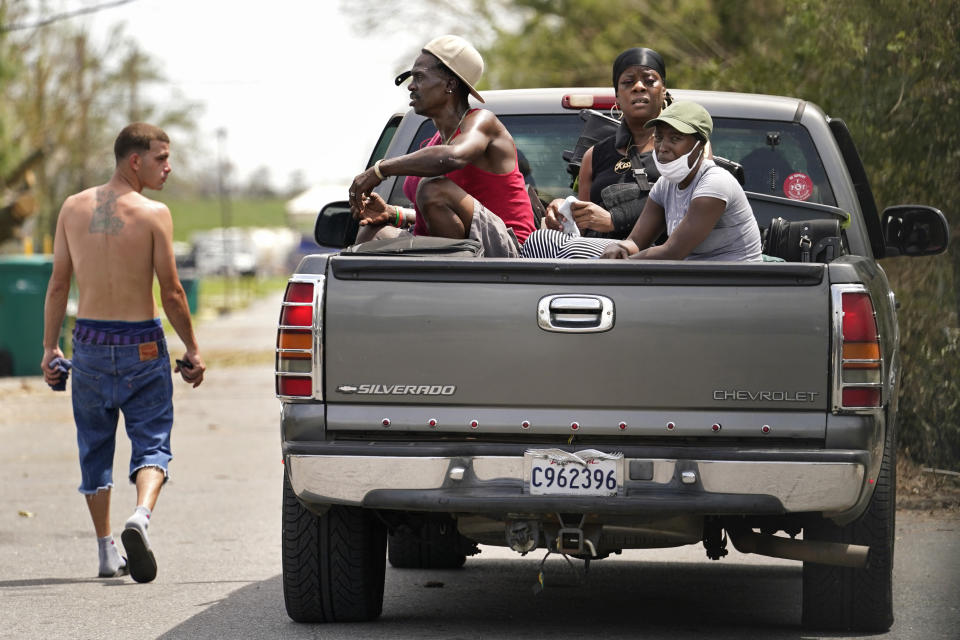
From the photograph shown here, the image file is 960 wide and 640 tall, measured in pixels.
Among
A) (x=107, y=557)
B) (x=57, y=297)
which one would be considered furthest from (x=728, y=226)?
(x=107, y=557)

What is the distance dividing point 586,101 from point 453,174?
42.0 inches

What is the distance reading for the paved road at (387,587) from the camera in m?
5.89

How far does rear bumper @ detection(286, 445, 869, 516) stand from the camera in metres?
4.96

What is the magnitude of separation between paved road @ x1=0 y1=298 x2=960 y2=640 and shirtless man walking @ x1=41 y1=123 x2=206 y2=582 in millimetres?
428

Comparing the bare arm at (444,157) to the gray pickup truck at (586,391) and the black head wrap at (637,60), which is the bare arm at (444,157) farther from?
the black head wrap at (637,60)

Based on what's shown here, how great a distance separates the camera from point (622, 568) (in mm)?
7512

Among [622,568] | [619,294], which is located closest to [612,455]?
[619,294]

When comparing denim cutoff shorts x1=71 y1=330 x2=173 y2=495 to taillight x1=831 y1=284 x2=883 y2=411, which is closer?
taillight x1=831 y1=284 x2=883 y2=411

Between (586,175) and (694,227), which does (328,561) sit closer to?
(694,227)

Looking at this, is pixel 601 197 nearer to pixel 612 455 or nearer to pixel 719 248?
pixel 719 248

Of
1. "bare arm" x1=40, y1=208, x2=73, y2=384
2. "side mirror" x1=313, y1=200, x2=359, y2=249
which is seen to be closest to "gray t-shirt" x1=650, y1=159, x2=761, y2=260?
"side mirror" x1=313, y1=200, x2=359, y2=249

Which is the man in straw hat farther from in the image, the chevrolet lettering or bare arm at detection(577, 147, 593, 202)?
the chevrolet lettering

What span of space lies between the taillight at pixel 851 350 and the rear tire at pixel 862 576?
0.56 metres

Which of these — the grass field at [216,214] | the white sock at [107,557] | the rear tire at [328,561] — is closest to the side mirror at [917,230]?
the rear tire at [328,561]
